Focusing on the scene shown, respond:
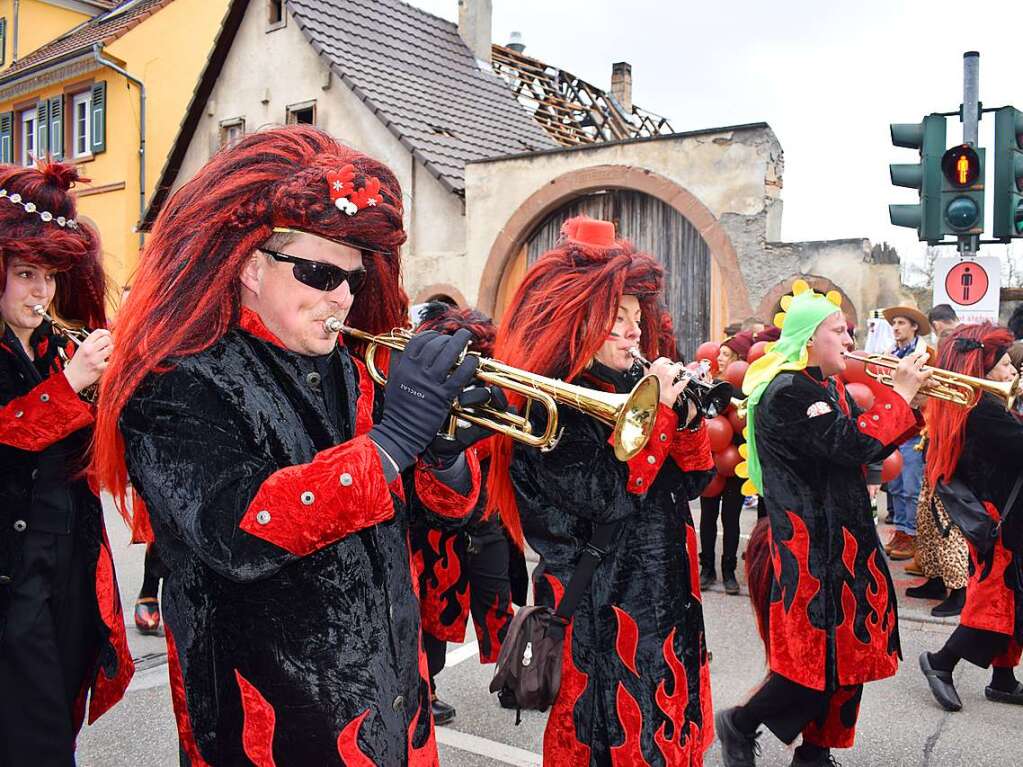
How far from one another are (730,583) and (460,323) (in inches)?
130

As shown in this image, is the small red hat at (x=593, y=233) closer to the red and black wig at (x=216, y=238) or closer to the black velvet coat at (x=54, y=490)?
the red and black wig at (x=216, y=238)

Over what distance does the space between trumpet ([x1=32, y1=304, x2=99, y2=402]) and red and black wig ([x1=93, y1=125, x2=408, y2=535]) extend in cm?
106

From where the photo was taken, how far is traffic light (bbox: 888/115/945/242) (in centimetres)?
738

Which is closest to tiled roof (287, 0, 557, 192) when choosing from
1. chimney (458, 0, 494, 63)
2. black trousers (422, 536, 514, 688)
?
chimney (458, 0, 494, 63)

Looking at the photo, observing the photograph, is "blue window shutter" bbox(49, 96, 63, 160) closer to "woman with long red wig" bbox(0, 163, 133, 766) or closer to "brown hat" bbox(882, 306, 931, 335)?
"brown hat" bbox(882, 306, 931, 335)

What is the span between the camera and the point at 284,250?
1912mm

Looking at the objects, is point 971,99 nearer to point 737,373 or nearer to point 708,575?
point 737,373

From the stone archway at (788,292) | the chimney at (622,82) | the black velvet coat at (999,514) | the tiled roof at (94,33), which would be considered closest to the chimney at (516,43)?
the chimney at (622,82)

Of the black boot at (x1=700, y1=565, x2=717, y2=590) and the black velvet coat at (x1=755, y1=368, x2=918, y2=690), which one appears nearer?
the black velvet coat at (x1=755, y1=368, x2=918, y2=690)

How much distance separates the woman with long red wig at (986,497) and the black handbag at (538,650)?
2592 millimetres

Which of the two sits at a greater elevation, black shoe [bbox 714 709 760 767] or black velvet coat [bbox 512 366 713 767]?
black velvet coat [bbox 512 366 713 767]

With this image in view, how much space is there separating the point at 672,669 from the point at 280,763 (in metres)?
1.30

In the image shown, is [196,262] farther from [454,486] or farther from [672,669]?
[672,669]

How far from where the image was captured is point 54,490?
275 centimetres
